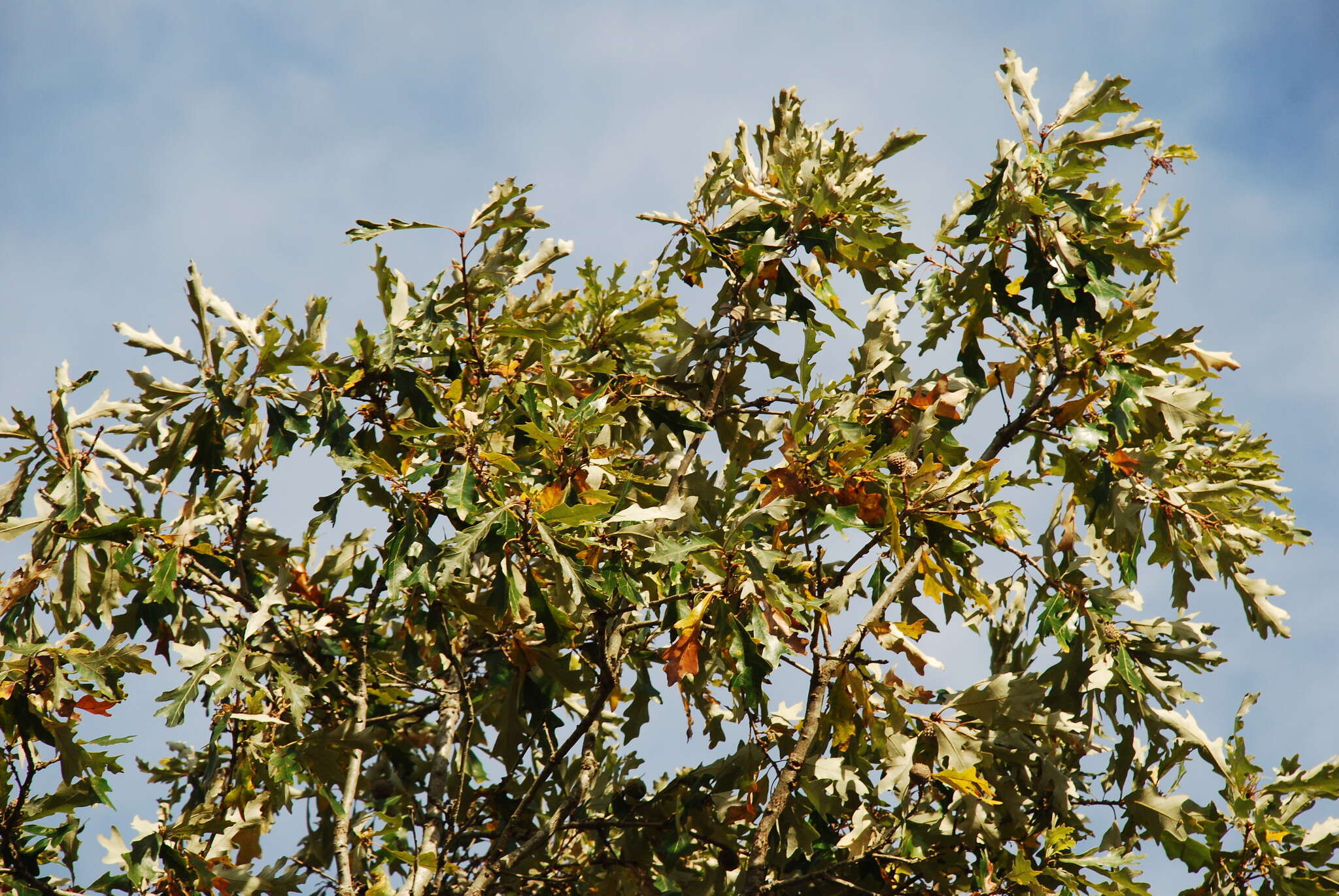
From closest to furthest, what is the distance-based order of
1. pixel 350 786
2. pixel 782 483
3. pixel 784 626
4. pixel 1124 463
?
pixel 784 626 → pixel 782 483 → pixel 1124 463 → pixel 350 786

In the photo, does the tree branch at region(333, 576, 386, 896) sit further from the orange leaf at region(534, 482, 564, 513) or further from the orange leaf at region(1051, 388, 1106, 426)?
the orange leaf at region(1051, 388, 1106, 426)

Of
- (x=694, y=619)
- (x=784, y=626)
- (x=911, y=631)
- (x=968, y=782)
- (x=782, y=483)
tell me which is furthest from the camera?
(x=911, y=631)

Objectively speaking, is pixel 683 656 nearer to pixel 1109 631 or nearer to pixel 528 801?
pixel 528 801

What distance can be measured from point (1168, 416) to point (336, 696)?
406 cm

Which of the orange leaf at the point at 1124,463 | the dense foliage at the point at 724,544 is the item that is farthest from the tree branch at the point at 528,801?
the orange leaf at the point at 1124,463

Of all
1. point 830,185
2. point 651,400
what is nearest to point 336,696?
point 651,400

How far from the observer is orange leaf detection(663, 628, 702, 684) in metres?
3.87

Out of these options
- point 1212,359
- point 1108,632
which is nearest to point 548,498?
point 1108,632

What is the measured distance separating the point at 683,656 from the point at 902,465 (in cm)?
113

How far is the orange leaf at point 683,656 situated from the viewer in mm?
3873

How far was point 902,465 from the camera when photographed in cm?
431

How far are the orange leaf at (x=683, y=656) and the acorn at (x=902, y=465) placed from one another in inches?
38.4

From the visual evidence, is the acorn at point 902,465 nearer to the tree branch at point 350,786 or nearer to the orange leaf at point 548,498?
the orange leaf at point 548,498

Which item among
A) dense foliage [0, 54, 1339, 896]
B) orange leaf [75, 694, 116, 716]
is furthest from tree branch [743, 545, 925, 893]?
orange leaf [75, 694, 116, 716]
